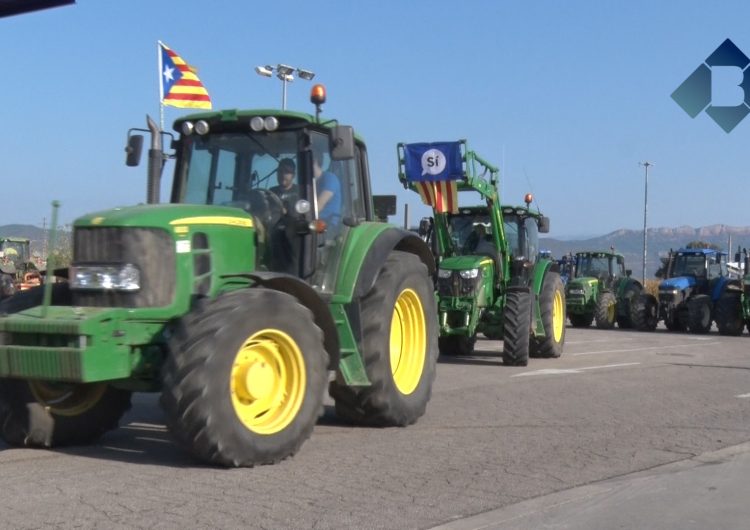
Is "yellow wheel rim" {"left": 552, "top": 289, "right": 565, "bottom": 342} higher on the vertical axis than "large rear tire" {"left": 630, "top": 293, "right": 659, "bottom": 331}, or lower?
higher

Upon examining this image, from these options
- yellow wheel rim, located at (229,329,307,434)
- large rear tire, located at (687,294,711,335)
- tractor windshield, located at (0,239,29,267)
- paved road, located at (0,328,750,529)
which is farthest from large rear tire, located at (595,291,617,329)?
yellow wheel rim, located at (229,329,307,434)

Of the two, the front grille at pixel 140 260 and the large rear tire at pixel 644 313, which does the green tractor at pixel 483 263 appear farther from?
the large rear tire at pixel 644 313

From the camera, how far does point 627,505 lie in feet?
18.7

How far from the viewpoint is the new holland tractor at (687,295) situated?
77.2 ft

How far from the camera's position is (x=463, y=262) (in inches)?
565

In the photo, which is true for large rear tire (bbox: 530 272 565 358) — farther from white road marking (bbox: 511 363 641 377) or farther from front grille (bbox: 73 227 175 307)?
front grille (bbox: 73 227 175 307)

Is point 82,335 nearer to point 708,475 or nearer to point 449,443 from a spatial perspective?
point 449,443

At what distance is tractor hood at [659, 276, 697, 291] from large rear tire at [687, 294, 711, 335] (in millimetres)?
579

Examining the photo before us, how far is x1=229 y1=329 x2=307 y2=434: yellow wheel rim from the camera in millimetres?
6406

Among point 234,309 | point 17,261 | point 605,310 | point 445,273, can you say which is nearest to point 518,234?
point 445,273

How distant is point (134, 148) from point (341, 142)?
173cm

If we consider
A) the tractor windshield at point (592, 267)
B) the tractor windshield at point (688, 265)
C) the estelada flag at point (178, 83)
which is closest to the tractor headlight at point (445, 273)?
the estelada flag at point (178, 83)

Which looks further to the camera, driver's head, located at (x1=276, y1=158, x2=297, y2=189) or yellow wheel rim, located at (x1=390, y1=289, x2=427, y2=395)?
yellow wheel rim, located at (x1=390, y1=289, x2=427, y2=395)

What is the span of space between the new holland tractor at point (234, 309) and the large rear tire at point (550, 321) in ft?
20.8
